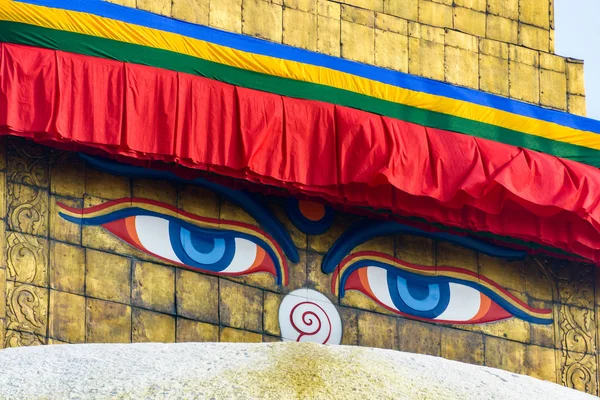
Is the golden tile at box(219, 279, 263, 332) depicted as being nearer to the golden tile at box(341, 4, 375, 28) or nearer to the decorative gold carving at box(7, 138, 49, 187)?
the decorative gold carving at box(7, 138, 49, 187)

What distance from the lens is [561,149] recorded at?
18672mm

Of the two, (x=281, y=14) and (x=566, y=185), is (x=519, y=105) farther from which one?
(x=281, y=14)

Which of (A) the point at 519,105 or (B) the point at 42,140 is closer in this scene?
(B) the point at 42,140

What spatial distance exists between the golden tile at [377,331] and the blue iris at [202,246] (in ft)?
5.70

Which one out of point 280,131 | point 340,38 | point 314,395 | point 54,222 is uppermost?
point 340,38

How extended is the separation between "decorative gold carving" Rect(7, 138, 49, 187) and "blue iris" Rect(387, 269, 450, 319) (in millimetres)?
4225

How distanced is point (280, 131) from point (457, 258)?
116 inches

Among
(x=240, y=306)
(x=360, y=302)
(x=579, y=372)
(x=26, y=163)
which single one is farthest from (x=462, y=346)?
(x=26, y=163)

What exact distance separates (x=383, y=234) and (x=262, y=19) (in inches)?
114

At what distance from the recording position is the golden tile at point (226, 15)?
17844 mm

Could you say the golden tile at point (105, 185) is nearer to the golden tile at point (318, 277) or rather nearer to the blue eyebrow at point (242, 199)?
the blue eyebrow at point (242, 199)

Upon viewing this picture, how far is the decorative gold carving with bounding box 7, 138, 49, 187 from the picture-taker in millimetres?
15906

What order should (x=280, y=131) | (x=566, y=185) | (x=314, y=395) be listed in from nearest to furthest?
1. (x=314, y=395)
2. (x=280, y=131)
3. (x=566, y=185)

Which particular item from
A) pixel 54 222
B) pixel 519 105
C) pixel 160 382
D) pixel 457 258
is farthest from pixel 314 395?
pixel 519 105
